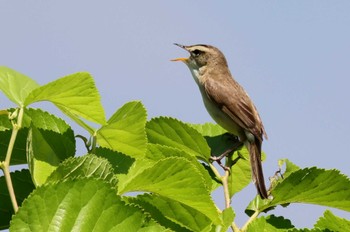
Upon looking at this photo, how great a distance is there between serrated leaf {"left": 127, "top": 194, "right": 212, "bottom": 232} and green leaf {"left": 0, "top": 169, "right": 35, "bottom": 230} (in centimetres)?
37

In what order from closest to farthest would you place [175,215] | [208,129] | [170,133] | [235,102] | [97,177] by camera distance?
[97,177], [175,215], [170,133], [208,129], [235,102]

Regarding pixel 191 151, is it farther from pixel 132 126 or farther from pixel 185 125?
pixel 132 126

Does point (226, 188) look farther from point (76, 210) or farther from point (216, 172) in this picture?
point (76, 210)

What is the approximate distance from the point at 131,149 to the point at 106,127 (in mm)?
118

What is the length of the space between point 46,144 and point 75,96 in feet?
0.76

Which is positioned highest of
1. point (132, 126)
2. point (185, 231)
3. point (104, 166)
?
point (132, 126)

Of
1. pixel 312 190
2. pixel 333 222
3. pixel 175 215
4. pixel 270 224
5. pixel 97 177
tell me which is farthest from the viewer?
pixel 312 190

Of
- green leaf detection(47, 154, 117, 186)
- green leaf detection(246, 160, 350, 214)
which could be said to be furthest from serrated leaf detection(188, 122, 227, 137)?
green leaf detection(47, 154, 117, 186)

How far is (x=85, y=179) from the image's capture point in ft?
5.82

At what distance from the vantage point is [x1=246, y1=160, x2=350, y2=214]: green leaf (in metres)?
2.77

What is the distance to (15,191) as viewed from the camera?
2.16m

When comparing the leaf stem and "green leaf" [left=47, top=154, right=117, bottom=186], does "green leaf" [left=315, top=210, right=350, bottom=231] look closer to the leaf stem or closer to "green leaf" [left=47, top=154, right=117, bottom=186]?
the leaf stem

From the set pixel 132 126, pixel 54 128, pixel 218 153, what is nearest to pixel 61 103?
pixel 54 128

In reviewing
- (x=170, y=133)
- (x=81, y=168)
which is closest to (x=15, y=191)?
(x=81, y=168)
